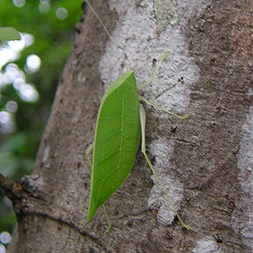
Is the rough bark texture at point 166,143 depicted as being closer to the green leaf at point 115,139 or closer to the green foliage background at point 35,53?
the green leaf at point 115,139

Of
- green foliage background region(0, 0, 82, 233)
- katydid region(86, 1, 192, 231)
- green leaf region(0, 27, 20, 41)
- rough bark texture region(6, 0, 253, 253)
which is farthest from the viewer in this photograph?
green foliage background region(0, 0, 82, 233)

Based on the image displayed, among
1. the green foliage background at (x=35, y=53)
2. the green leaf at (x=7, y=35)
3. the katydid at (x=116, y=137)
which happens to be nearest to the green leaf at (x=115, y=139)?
the katydid at (x=116, y=137)

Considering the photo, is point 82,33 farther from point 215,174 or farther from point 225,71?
point 215,174

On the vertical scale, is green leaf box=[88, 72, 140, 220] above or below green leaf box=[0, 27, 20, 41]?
below

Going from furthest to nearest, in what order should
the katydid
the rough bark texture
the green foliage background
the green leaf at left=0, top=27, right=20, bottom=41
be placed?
the green foliage background < the katydid < the rough bark texture < the green leaf at left=0, top=27, right=20, bottom=41

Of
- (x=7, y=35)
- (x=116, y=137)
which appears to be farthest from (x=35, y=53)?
(x=7, y=35)

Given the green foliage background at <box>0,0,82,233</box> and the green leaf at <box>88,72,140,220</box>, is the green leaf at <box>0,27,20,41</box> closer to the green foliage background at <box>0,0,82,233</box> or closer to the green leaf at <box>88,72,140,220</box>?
the green leaf at <box>88,72,140,220</box>

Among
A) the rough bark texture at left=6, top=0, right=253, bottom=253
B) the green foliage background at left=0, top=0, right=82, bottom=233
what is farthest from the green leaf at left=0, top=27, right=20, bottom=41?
the green foliage background at left=0, top=0, right=82, bottom=233
